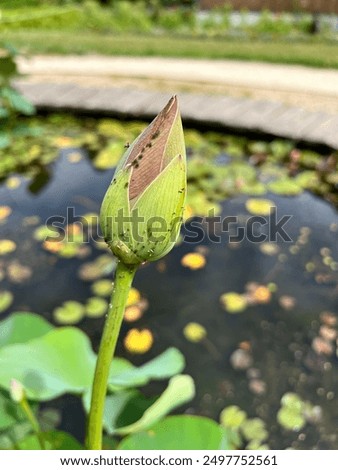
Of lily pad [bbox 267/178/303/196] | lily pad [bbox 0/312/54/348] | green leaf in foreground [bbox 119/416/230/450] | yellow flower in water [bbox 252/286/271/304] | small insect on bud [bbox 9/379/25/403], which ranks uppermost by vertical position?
small insect on bud [bbox 9/379/25/403]

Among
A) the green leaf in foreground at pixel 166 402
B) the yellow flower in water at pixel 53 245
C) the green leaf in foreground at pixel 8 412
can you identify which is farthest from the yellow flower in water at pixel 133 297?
the green leaf in foreground at pixel 166 402

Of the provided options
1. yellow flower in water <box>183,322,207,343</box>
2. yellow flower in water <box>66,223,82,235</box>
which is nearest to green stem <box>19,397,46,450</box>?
yellow flower in water <box>183,322,207,343</box>

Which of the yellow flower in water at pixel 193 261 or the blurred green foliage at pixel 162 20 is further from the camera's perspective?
the blurred green foliage at pixel 162 20

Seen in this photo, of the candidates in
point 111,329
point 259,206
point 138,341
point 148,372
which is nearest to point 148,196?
point 111,329

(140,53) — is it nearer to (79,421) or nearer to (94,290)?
(94,290)

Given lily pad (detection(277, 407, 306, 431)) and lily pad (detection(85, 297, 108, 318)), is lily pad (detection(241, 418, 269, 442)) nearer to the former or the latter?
lily pad (detection(277, 407, 306, 431))

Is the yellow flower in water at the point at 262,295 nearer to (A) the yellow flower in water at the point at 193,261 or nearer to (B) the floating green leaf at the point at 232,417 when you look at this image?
(A) the yellow flower in water at the point at 193,261
